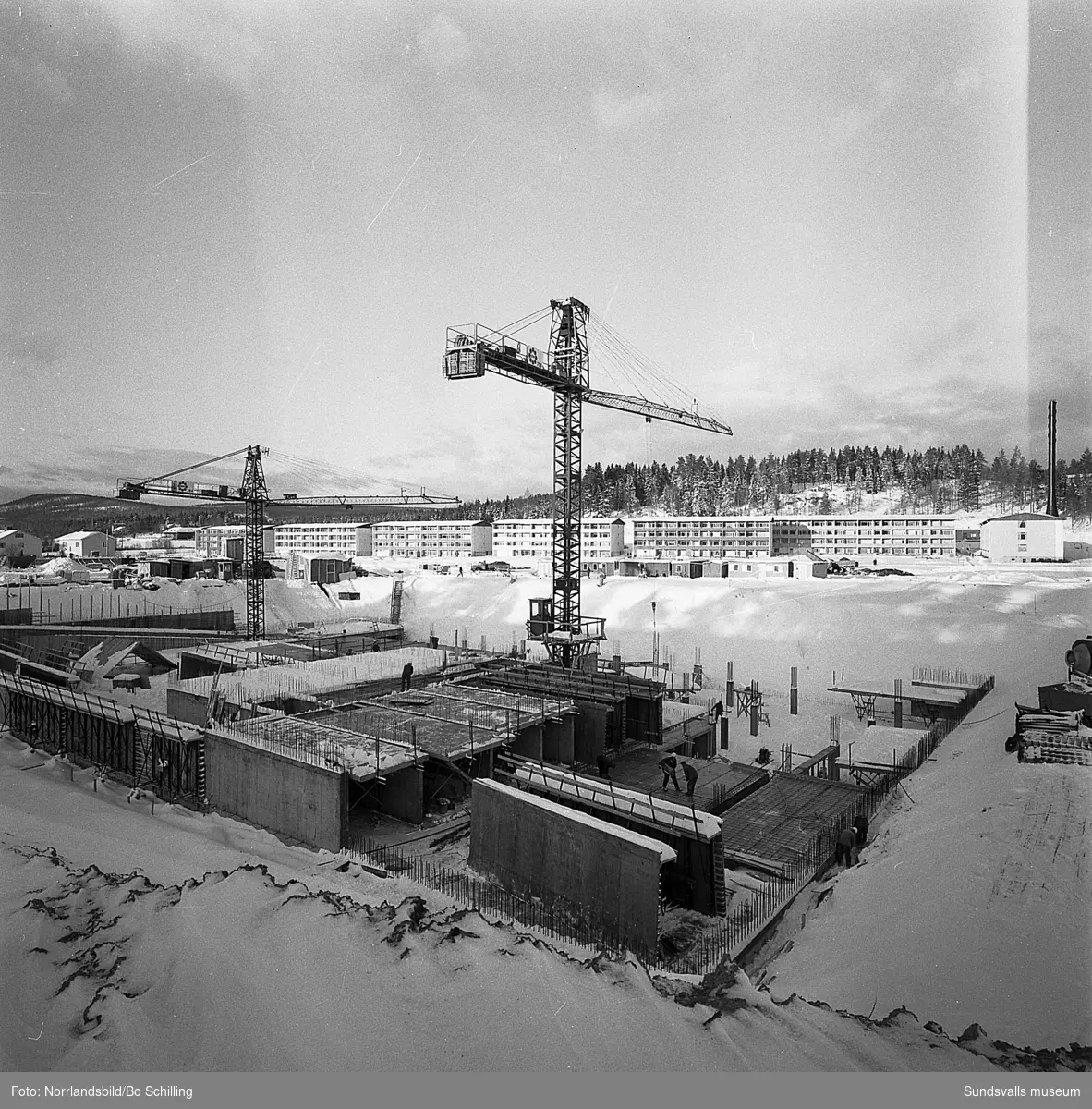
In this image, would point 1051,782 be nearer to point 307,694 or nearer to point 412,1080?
point 412,1080

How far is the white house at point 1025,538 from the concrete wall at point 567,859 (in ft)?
176

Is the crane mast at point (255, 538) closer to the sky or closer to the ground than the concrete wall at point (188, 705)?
closer to the sky

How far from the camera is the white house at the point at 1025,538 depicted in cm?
5122

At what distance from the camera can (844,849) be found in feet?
36.2

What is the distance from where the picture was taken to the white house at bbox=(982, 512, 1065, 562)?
51219 mm

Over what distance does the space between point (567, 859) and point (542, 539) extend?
7400 cm

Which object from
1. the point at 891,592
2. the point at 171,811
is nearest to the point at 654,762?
the point at 171,811

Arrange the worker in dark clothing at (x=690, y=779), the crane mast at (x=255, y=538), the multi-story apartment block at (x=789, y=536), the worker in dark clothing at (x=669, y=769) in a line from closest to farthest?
the worker in dark clothing at (x=690, y=779) < the worker in dark clothing at (x=669, y=769) < the crane mast at (x=255, y=538) < the multi-story apartment block at (x=789, y=536)

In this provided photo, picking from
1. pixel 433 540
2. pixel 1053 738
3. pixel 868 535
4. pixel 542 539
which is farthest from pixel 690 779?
pixel 433 540

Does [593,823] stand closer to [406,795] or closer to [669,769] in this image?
[406,795]

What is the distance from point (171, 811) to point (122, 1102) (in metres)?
10.9

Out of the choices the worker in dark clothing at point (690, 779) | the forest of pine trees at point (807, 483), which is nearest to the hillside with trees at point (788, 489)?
the forest of pine trees at point (807, 483)

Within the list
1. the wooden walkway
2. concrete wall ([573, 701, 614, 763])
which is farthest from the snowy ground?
concrete wall ([573, 701, 614, 763])

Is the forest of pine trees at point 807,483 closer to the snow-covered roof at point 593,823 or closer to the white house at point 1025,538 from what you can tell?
the white house at point 1025,538
